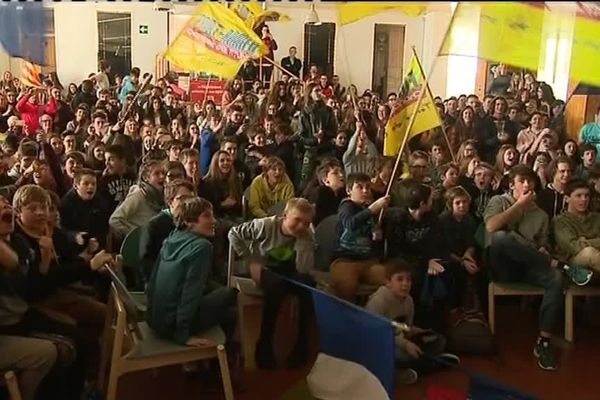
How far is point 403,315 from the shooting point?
12.7 feet

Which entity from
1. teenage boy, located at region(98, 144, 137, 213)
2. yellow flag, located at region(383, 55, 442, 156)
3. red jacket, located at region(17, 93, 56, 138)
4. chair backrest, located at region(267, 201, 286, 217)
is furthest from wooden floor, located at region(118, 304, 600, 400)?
red jacket, located at region(17, 93, 56, 138)

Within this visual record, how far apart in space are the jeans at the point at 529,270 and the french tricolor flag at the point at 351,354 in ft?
5.03

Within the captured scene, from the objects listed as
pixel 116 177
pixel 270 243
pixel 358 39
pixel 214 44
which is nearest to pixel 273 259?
pixel 270 243

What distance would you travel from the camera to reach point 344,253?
435 cm

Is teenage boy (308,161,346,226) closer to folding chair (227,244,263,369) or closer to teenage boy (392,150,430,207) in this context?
teenage boy (392,150,430,207)

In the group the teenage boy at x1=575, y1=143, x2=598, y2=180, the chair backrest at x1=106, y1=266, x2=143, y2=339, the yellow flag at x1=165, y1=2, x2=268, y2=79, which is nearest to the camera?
the chair backrest at x1=106, y1=266, x2=143, y2=339

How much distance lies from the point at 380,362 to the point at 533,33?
4.97 ft

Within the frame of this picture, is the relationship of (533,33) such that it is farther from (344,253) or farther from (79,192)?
(79,192)

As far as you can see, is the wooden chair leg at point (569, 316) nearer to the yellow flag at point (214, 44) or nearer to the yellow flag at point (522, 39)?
the yellow flag at point (522, 39)

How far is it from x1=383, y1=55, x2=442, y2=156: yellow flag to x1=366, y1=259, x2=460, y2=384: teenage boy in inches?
50.2

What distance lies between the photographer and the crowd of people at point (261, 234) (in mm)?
3186

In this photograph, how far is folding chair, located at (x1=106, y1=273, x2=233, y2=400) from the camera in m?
3.04

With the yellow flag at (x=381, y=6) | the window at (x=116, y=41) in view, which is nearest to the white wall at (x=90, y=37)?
the window at (x=116, y=41)

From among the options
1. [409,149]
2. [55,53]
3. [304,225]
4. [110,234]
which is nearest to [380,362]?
[304,225]
